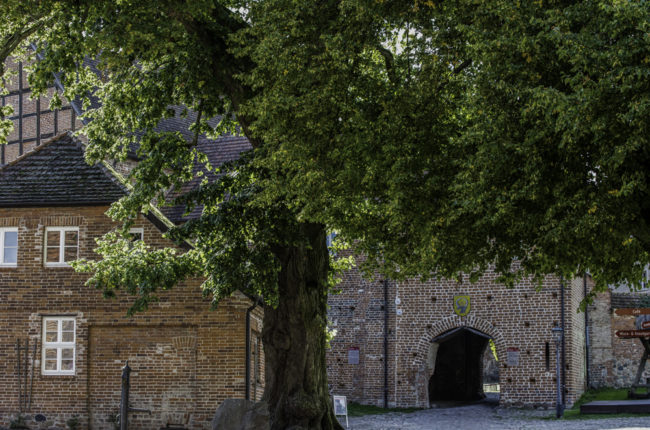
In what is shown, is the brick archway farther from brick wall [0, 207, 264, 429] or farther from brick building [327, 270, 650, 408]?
brick wall [0, 207, 264, 429]

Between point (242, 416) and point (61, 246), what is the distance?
8.91 metres

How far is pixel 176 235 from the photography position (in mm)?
16484

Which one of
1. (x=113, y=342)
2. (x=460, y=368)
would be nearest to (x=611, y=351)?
(x=460, y=368)

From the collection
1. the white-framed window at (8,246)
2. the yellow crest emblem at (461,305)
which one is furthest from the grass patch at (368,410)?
the white-framed window at (8,246)

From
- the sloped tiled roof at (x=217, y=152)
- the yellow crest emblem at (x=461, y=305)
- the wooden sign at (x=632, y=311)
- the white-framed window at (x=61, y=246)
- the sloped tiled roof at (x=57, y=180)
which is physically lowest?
the wooden sign at (x=632, y=311)

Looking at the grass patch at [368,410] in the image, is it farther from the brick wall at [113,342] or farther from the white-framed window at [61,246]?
the white-framed window at [61,246]

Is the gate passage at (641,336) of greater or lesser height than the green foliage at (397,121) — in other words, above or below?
below

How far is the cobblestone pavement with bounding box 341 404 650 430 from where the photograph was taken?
75.8ft

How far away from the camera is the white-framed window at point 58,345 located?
71.5 ft

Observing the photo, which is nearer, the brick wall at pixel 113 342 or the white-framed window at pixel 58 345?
the brick wall at pixel 113 342

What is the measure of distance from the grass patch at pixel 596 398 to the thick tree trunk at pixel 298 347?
1237cm

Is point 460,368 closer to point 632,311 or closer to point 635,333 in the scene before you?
point 632,311

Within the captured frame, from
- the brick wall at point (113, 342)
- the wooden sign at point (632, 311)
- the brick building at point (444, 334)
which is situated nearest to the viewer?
the brick wall at point (113, 342)

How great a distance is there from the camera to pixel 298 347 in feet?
51.9
